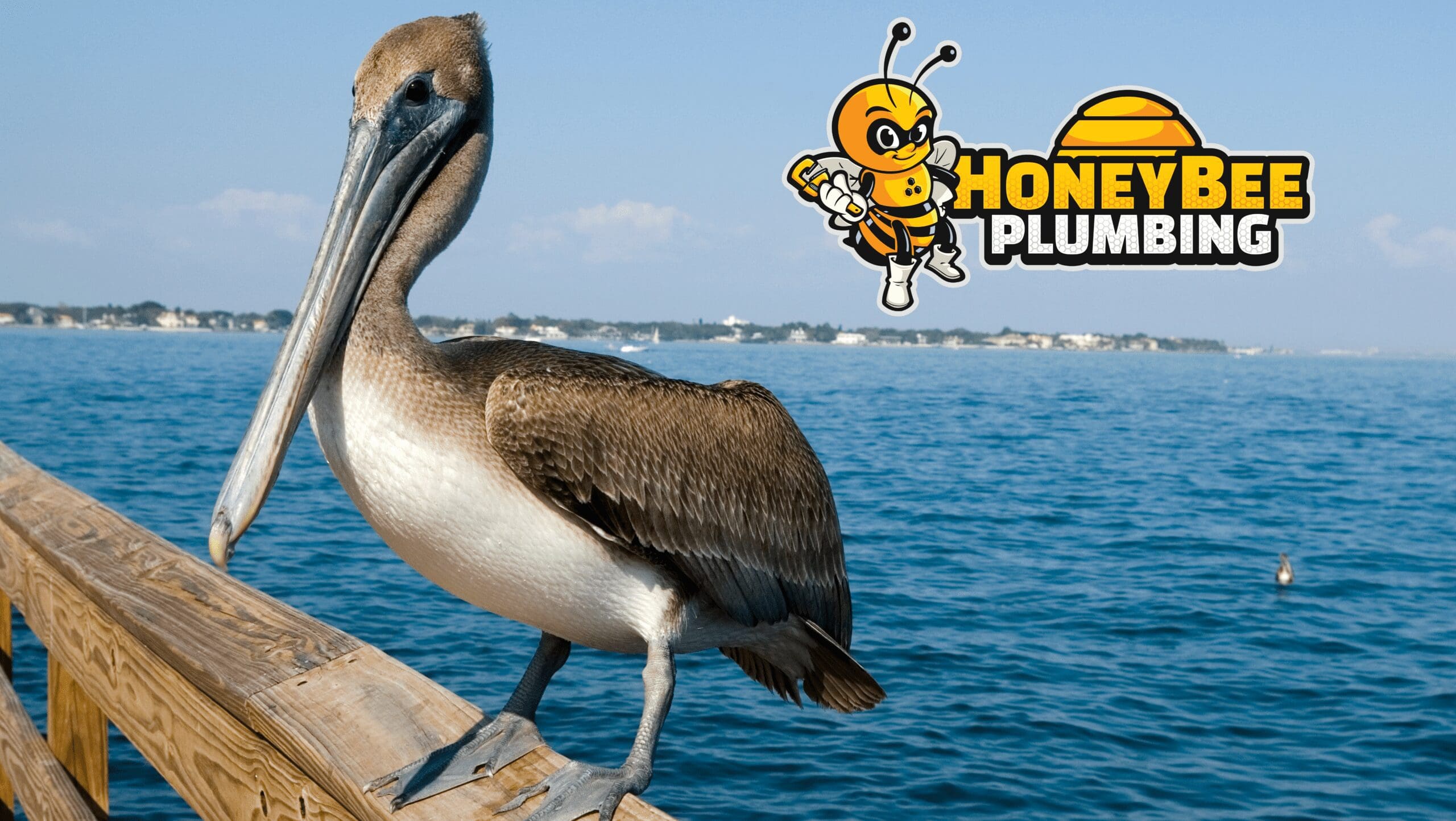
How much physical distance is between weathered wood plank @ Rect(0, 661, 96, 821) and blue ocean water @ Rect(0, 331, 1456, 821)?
4574 mm

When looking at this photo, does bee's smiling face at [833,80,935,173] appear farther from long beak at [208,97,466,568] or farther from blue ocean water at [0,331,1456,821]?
long beak at [208,97,466,568]

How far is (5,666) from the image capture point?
391 centimetres

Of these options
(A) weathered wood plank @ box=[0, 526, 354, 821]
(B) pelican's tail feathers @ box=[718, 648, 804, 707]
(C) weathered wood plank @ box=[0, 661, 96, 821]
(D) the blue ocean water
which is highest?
(A) weathered wood plank @ box=[0, 526, 354, 821]

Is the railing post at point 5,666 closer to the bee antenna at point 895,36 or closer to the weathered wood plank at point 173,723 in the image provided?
the weathered wood plank at point 173,723

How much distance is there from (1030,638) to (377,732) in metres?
10.8

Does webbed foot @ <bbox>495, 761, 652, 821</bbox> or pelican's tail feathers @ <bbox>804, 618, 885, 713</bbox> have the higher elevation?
webbed foot @ <bbox>495, 761, 652, 821</bbox>

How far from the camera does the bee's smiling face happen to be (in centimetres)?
1362

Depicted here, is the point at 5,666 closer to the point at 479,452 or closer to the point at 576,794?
the point at 479,452

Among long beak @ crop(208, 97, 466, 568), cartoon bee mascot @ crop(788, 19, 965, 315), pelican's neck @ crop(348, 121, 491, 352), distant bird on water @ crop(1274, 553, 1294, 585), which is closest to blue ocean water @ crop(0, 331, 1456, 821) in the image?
distant bird on water @ crop(1274, 553, 1294, 585)

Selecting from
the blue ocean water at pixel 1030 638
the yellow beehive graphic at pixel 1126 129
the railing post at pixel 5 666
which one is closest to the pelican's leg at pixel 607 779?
the railing post at pixel 5 666

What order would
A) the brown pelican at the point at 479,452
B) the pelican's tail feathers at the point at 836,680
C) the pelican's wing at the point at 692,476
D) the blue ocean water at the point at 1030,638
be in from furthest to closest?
1. the blue ocean water at the point at 1030,638
2. the pelican's tail feathers at the point at 836,680
3. the pelican's wing at the point at 692,476
4. the brown pelican at the point at 479,452

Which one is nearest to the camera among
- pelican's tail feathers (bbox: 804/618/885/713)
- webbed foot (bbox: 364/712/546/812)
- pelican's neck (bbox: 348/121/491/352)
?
webbed foot (bbox: 364/712/546/812)

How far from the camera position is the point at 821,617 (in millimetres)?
2953

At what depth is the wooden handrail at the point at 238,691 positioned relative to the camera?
1.88 meters
